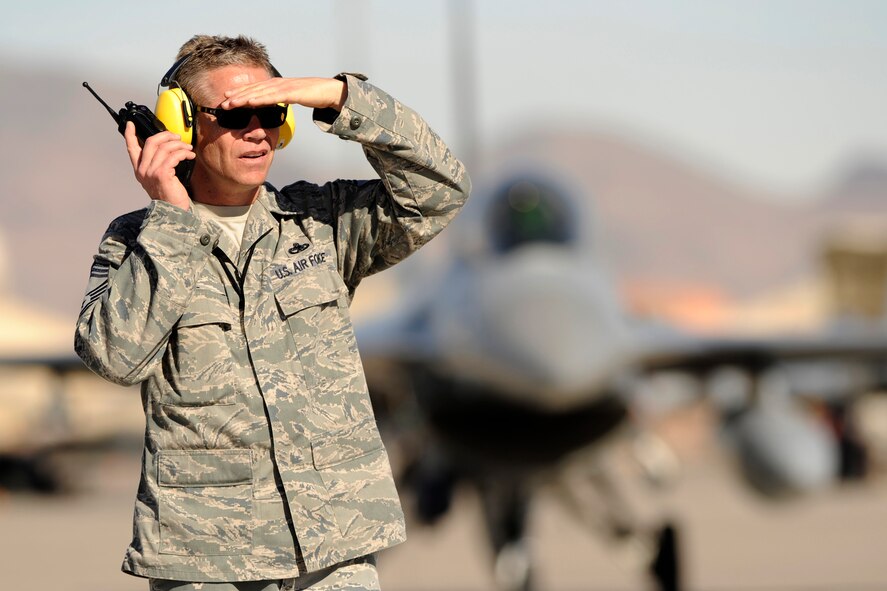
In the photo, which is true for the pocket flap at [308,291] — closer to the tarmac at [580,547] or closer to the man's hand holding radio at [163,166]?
the man's hand holding radio at [163,166]

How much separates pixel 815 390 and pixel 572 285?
3337 cm

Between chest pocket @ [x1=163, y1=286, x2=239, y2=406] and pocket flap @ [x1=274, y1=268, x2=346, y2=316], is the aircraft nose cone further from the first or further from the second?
chest pocket @ [x1=163, y1=286, x2=239, y2=406]

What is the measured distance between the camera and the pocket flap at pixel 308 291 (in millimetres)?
2703

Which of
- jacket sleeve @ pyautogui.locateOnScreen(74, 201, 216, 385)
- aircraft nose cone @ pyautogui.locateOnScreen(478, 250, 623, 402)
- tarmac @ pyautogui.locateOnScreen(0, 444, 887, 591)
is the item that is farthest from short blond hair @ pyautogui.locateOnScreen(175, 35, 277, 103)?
tarmac @ pyautogui.locateOnScreen(0, 444, 887, 591)

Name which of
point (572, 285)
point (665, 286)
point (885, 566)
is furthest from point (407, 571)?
point (665, 286)

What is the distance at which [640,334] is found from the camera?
444 inches

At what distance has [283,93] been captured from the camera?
261cm

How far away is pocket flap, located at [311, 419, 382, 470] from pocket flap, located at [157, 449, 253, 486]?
14 cm

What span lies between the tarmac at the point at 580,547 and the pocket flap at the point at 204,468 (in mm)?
8512

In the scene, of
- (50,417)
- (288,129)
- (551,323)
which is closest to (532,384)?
(551,323)

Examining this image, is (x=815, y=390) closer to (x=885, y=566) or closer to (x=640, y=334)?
(x=885, y=566)

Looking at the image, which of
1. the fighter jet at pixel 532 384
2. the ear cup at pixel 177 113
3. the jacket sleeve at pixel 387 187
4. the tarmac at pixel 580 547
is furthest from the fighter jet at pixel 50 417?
the ear cup at pixel 177 113

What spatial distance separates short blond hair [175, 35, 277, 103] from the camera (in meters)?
2.78

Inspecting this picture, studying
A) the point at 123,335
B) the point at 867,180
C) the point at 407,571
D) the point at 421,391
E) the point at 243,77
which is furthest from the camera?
the point at 867,180
